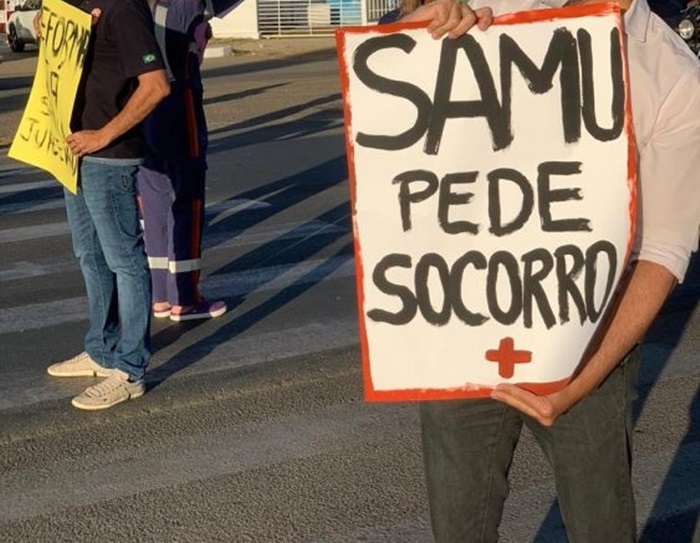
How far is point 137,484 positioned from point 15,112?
1443 centimetres

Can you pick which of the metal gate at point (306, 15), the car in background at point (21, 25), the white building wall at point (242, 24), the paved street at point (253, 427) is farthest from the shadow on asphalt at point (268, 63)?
the paved street at point (253, 427)

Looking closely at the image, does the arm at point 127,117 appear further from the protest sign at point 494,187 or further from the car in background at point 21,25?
the car in background at point 21,25

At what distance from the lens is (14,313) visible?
22.6ft

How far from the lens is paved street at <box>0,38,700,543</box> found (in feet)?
13.7

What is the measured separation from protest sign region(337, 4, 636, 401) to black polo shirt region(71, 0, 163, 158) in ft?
9.07

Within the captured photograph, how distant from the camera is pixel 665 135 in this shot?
2.39 meters

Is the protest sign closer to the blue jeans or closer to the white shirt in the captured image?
the white shirt

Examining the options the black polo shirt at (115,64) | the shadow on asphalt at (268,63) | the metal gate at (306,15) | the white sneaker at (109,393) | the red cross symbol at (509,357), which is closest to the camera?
the red cross symbol at (509,357)

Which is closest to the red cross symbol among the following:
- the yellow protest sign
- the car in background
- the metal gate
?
Answer: the yellow protest sign

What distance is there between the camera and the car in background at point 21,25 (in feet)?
106

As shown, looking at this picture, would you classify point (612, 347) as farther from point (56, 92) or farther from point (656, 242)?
point (56, 92)

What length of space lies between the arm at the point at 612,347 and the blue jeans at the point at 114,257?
3.04 m

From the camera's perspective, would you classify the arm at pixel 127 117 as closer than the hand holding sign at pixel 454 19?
No

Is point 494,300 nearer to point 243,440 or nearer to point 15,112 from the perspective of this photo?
point 243,440
